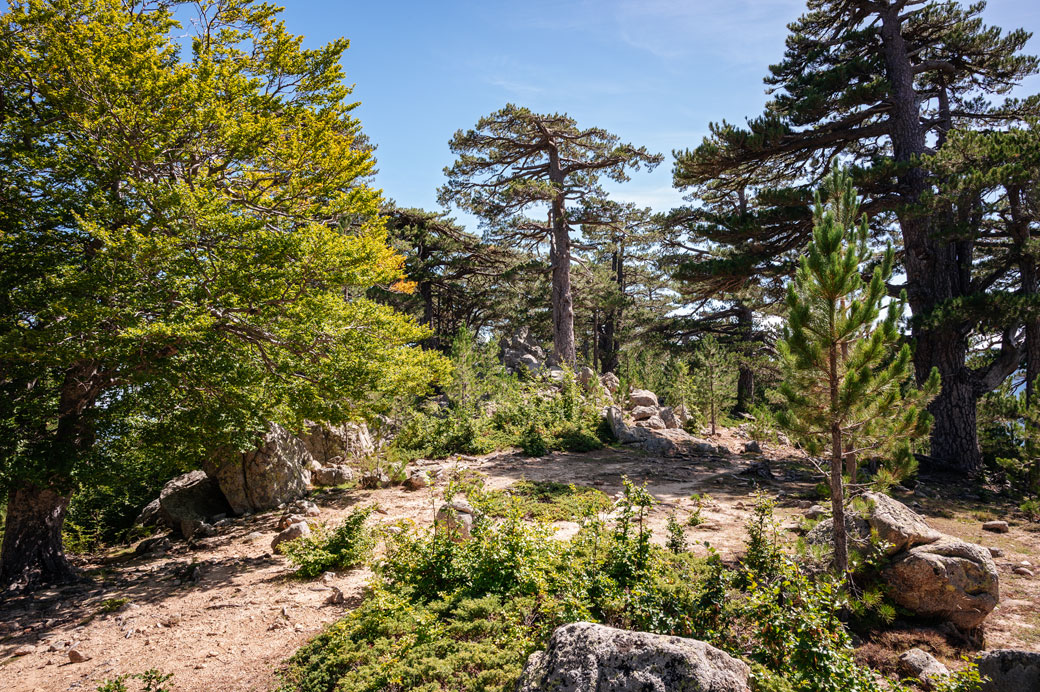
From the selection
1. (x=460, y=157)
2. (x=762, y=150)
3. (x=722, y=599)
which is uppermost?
(x=460, y=157)

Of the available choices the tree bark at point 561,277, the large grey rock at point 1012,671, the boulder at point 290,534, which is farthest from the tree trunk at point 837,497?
the tree bark at point 561,277

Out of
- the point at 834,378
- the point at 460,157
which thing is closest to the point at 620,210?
the point at 460,157

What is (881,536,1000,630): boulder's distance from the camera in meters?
4.65

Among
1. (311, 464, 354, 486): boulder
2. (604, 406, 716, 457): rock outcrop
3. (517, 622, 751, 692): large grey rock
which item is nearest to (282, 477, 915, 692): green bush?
(517, 622, 751, 692): large grey rock

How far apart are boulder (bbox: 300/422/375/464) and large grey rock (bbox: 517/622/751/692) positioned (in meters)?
10.2

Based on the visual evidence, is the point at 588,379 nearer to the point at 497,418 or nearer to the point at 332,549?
the point at 497,418

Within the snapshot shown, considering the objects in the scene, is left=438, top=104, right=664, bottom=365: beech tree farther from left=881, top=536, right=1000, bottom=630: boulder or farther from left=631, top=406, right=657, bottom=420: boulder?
left=881, top=536, right=1000, bottom=630: boulder

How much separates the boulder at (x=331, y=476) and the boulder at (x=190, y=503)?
187cm

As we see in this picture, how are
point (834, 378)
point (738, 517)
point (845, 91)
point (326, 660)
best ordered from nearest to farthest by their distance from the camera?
point (326, 660)
point (834, 378)
point (738, 517)
point (845, 91)

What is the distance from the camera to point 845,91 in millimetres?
11695

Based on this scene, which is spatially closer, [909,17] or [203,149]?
[203,149]

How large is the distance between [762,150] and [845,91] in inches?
82.1

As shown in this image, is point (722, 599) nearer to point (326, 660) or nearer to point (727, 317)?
point (326, 660)

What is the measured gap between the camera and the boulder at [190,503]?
8.94 m
